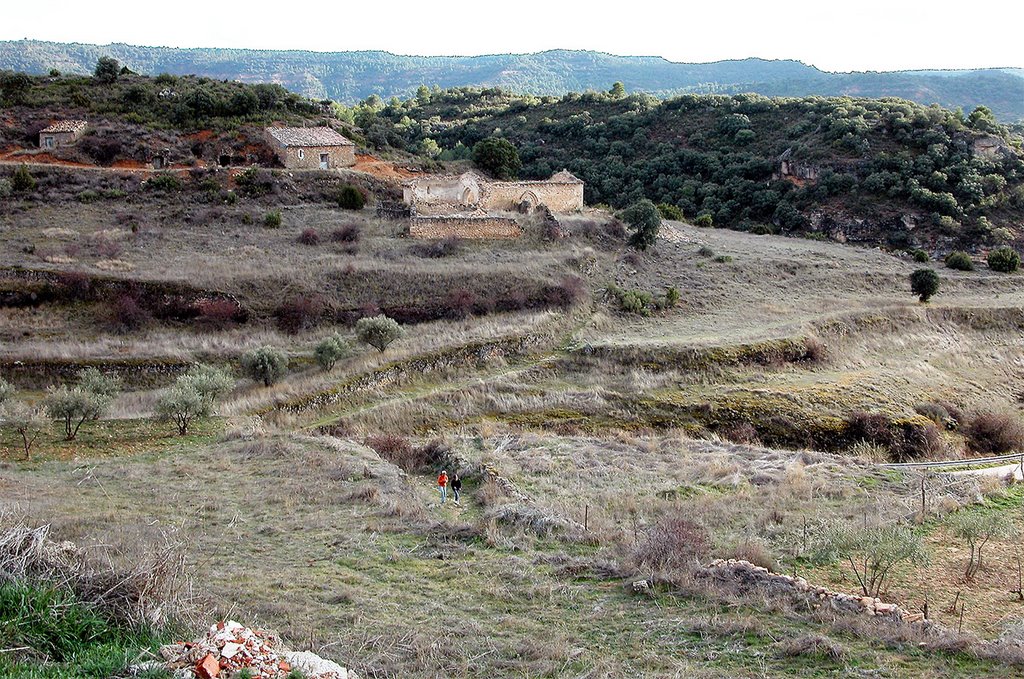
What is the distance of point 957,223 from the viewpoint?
40.4m

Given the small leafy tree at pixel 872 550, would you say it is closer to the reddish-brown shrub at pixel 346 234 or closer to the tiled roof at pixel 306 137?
the reddish-brown shrub at pixel 346 234

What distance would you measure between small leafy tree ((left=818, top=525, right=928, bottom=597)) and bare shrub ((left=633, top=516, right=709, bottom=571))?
5.64 feet

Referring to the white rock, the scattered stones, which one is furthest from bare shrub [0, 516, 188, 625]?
the scattered stones

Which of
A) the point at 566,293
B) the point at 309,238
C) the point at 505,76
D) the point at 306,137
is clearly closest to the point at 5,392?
the point at 309,238

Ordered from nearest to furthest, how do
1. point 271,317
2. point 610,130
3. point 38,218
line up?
point 271,317, point 38,218, point 610,130

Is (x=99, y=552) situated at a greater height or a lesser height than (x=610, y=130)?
lesser

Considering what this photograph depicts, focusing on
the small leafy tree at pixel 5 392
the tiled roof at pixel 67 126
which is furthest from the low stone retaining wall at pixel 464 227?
the tiled roof at pixel 67 126

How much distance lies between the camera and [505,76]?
18375cm

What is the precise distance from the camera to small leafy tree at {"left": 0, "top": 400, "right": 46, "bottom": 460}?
52.5 ft

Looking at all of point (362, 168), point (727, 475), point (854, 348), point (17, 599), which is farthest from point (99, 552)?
point (362, 168)

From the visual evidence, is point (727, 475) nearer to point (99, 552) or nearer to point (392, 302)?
point (99, 552)

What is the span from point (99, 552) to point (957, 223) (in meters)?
42.5

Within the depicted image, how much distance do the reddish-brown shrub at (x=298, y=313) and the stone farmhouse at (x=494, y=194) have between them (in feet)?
29.4

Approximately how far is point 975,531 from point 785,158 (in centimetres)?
4302
